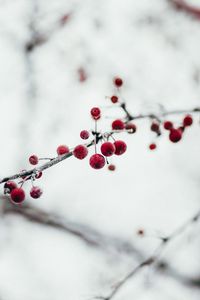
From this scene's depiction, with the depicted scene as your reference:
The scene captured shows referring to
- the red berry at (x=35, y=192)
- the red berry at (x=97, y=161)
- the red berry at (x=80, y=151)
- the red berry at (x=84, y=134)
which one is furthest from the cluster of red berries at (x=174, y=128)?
the red berry at (x=35, y=192)

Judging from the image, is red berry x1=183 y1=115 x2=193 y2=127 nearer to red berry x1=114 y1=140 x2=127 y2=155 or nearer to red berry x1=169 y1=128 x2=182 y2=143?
red berry x1=169 y1=128 x2=182 y2=143

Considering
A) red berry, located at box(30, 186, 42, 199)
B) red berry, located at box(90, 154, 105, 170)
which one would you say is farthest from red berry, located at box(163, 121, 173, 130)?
red berry, located at box(30, 186, 42, 199)

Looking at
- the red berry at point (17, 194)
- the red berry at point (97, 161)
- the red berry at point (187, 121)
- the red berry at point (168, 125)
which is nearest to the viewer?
the red berry at point (17, 194)

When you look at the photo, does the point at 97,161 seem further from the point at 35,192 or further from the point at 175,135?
the point at 175,135

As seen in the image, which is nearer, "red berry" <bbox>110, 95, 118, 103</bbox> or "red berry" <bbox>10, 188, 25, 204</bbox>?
"red berry" <bbox>10, 188, 25, 204</bbox>

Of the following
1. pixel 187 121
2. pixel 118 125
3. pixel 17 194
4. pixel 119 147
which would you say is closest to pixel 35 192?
pixel 17 194

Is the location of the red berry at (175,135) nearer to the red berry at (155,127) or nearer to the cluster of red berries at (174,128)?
the cluster of red berries at (174,128)

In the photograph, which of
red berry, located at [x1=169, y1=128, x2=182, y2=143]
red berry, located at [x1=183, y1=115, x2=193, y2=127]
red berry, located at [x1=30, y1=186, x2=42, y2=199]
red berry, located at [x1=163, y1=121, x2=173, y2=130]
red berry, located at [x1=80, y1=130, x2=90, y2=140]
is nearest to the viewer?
red berry, located at [x1=30, y1=186, x2=42, y2=199]

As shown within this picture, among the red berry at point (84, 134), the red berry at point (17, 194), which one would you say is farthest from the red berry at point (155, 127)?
the red berry at point (17, 194)

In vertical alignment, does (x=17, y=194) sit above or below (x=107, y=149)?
below

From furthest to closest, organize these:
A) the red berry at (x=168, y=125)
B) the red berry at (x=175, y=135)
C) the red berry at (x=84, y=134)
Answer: the red berry at (x=168, y=125) < the red berry at (x=175, y=135) < the red berry at (x=84, y=134)

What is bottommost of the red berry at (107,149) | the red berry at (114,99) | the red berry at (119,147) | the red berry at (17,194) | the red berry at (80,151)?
the red berry at (17,194)

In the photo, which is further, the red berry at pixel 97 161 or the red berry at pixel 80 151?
the red berry at pixel 97 161

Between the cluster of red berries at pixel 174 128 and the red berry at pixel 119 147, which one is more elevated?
the cluster of red berries at pixel 174 128
